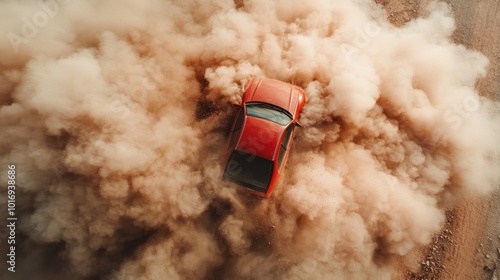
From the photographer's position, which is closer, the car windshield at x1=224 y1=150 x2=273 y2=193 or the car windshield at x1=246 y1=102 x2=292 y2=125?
the car windshield at x1=224 y1=150 x2=273 y2=193

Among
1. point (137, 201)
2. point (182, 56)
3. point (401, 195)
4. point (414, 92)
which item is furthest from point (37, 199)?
point (414, 92)

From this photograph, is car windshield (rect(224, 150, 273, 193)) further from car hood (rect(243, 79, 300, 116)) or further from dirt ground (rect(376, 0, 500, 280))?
dirt ground (rect(376, 0, 500, 280))

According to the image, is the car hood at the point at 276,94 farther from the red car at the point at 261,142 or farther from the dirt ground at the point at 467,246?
the dirt ground at the point at 467,246

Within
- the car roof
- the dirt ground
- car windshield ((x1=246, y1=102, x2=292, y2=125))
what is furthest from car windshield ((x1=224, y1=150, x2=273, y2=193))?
the dirt ground

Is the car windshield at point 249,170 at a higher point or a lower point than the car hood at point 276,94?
lower

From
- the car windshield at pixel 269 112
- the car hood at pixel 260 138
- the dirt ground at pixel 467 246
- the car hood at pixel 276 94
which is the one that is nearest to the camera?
the car hood at pixel 260 138

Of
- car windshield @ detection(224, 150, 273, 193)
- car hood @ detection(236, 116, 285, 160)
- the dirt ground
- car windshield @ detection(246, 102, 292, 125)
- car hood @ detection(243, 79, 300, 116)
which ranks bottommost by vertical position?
the dirt ground

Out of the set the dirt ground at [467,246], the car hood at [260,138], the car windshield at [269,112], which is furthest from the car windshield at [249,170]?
the dirt ground at [467,246]
